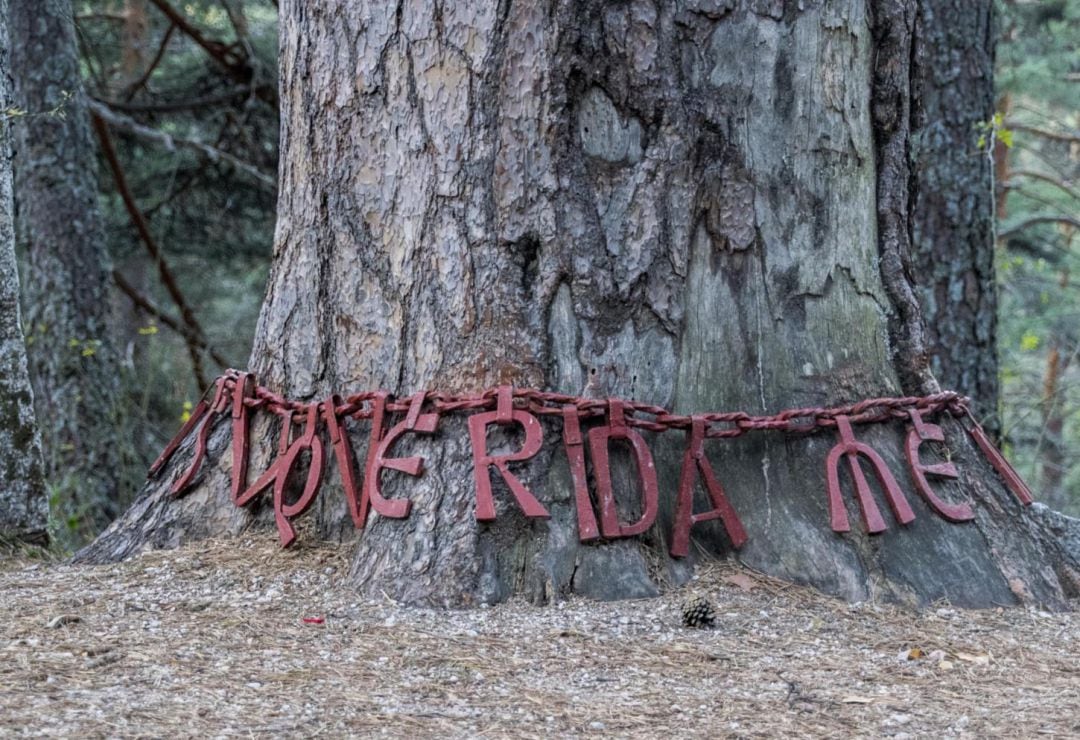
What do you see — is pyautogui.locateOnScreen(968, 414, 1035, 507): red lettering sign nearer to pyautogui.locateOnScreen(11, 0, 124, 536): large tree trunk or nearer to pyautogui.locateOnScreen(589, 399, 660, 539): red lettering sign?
pyautogui.locateOnScreen(589, 399, 660, 539): red lettering sign

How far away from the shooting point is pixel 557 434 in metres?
3.15

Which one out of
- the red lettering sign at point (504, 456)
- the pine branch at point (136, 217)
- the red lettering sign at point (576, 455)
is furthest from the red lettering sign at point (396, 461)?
the pine branch at point (136, 217)

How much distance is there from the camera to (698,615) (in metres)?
2.87

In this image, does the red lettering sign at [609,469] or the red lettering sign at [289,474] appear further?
the red lettering sign at [289,474]

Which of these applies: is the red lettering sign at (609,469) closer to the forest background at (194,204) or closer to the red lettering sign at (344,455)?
the red lettering sign at (344,455)

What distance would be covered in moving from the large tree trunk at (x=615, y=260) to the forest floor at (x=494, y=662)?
15 centimetres

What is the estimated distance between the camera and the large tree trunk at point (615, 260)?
10.3 ft

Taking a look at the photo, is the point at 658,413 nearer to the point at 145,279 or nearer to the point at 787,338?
the point at 787,338

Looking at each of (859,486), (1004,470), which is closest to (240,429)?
(859,486)

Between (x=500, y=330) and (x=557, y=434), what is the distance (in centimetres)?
33

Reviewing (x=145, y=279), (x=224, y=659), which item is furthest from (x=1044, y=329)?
(x=224, y=659)

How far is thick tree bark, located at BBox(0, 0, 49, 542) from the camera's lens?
379 cm

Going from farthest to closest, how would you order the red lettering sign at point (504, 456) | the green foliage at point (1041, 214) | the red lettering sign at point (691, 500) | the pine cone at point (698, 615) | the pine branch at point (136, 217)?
the green foliage at point (1041, 214), the pine branch at point (136, 217), the red lettering sign at point (691, 500), the red lettering sign at point (504, 456), the pine cone at point (698, 615)

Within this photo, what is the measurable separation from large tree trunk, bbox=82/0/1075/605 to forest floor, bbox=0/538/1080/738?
150 millimetres
